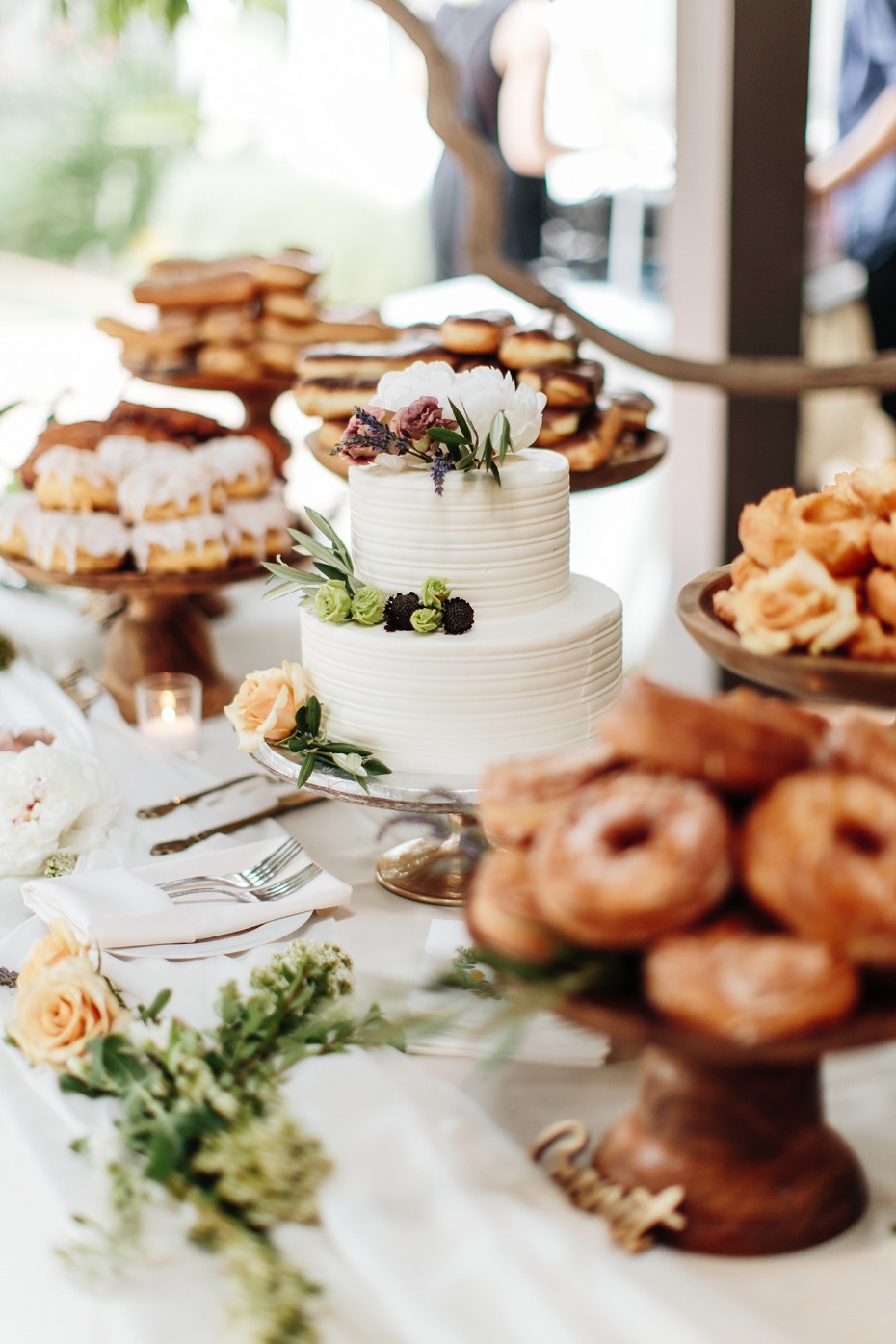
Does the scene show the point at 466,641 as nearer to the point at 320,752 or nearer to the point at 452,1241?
the point at 320,752

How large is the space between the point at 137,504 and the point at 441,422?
0.76 metres

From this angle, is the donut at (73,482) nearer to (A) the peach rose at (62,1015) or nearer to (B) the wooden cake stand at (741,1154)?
(A) the peach rose at (62,1015)

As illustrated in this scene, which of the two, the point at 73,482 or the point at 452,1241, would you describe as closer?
the point at 452,1241

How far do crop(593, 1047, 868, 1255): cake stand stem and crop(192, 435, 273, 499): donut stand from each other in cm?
146

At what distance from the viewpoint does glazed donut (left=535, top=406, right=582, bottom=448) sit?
1886 millimetres

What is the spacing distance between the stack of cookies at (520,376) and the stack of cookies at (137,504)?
0.66 ft

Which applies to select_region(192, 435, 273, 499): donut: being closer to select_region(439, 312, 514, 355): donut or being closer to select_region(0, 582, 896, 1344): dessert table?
select_region(439, 312, 514, 355): donut

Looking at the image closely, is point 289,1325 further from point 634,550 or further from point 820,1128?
point 634,550

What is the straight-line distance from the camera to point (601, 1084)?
1.06m

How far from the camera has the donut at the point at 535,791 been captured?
0.80 m

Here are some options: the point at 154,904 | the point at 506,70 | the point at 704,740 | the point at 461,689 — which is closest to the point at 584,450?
the point at 461,689

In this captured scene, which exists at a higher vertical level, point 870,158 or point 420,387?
point 870,158

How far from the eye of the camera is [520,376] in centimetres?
194

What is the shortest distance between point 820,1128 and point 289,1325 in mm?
377
